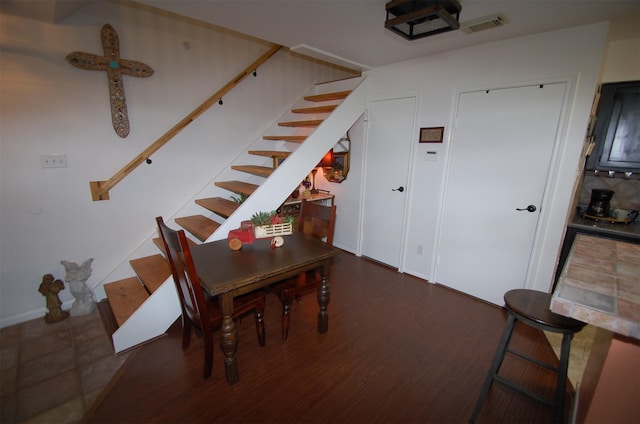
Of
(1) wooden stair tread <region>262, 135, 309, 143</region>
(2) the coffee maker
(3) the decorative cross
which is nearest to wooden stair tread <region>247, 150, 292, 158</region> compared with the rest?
(1) wooden stair tread <region>262, 135, 309, 143</region>

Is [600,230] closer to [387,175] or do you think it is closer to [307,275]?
[387,175]

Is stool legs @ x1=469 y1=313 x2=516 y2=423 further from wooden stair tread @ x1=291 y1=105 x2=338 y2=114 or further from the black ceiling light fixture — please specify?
wooden stair tread @ x1=291 y1=105 x2=338 y2=114

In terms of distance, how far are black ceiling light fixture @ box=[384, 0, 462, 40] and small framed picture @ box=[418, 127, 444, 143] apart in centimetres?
116

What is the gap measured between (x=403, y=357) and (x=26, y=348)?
2.78 meters

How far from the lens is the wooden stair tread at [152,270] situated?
93.1 inches

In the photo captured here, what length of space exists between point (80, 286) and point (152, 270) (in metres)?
0.58

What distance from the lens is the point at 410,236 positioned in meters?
3.26

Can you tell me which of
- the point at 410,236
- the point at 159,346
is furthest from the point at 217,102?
the point at 410,236

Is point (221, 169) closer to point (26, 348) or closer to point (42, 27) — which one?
point (42, 27)

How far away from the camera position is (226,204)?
2877 mm

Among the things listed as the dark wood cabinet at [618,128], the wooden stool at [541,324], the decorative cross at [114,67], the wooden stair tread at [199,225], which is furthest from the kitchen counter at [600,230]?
the decorative cross at [114,67]

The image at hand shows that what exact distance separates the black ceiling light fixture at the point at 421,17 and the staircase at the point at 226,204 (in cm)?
115

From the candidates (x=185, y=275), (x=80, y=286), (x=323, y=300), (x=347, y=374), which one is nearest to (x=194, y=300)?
(x=185, y=275)

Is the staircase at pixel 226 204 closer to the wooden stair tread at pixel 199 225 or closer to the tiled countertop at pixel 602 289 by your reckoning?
the wooden stair tread at pixel 199 225
